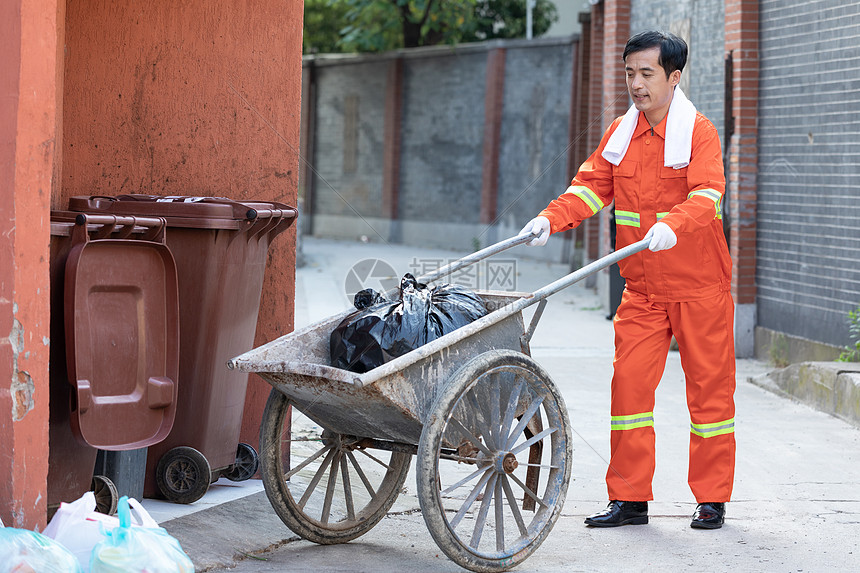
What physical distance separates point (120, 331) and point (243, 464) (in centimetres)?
114

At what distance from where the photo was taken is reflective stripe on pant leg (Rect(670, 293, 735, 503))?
4.66 meters

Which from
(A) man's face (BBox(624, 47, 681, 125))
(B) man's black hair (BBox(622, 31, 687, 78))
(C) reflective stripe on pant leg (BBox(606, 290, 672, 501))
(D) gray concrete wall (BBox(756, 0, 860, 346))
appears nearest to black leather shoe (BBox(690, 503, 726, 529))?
(C) reflective stripe on pant leg (BBox(606, 290, 672, 501))

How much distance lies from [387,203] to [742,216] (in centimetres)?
1404

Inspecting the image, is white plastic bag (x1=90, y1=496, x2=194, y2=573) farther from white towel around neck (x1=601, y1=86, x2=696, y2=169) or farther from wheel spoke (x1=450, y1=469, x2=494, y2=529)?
white towel around neck (x1=601, y1=86, x2=696, y2=169)

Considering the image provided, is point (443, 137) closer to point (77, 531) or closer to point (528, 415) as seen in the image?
→ point (528, 415)

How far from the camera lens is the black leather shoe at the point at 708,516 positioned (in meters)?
4.66

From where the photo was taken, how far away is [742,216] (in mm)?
9172

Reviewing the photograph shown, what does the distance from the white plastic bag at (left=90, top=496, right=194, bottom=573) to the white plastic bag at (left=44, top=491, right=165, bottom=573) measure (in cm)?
11

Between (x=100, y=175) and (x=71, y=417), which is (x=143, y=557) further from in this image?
(x=100, y=175)

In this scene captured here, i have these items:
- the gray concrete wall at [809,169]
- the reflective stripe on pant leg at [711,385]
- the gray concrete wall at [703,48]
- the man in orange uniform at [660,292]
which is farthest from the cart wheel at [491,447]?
the gray concrete wall at [703,48]

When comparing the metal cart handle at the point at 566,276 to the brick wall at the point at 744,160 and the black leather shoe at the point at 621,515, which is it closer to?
the black leather shoe at the point at 621,515

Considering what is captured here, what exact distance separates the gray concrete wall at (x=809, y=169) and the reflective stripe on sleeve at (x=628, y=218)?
11.9 ft

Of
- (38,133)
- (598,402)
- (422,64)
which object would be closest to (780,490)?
(598,402)

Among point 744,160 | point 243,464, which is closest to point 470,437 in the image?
point 243,464
